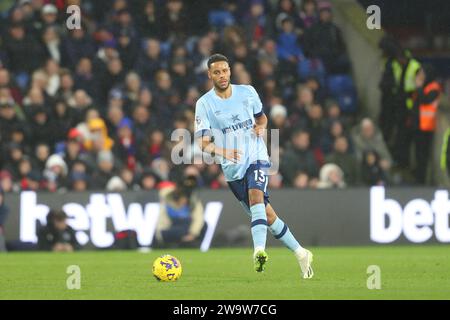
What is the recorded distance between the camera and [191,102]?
2156 cm

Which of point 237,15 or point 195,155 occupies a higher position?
point 237,15

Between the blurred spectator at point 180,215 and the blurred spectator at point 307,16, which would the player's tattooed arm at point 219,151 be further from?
the blurred spectator at point 307,16

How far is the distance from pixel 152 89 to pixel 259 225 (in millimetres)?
9511

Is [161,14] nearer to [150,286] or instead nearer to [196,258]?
[196,258]

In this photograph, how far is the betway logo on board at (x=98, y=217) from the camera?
770 inches

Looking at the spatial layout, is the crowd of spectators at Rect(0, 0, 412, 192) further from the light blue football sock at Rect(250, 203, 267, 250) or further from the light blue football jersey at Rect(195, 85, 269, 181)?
the light blue football sock at Rect(250, 203, 267, 250)

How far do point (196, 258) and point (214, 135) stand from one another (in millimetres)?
4175

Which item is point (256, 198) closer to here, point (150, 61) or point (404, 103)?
point (404, 103)

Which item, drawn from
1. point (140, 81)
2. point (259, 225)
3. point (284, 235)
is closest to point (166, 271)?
point (259, 225)

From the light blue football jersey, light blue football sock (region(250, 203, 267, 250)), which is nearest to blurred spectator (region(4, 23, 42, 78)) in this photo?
the light blue football jersey

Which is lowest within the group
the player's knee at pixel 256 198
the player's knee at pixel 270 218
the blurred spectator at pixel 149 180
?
the player's knee at pixel 270 218

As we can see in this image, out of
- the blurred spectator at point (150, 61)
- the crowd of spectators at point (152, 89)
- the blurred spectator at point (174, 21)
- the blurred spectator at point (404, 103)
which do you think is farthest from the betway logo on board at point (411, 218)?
the blurred spectator at point (174, 21)

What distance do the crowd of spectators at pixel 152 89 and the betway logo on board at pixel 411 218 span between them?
3.61 feet
